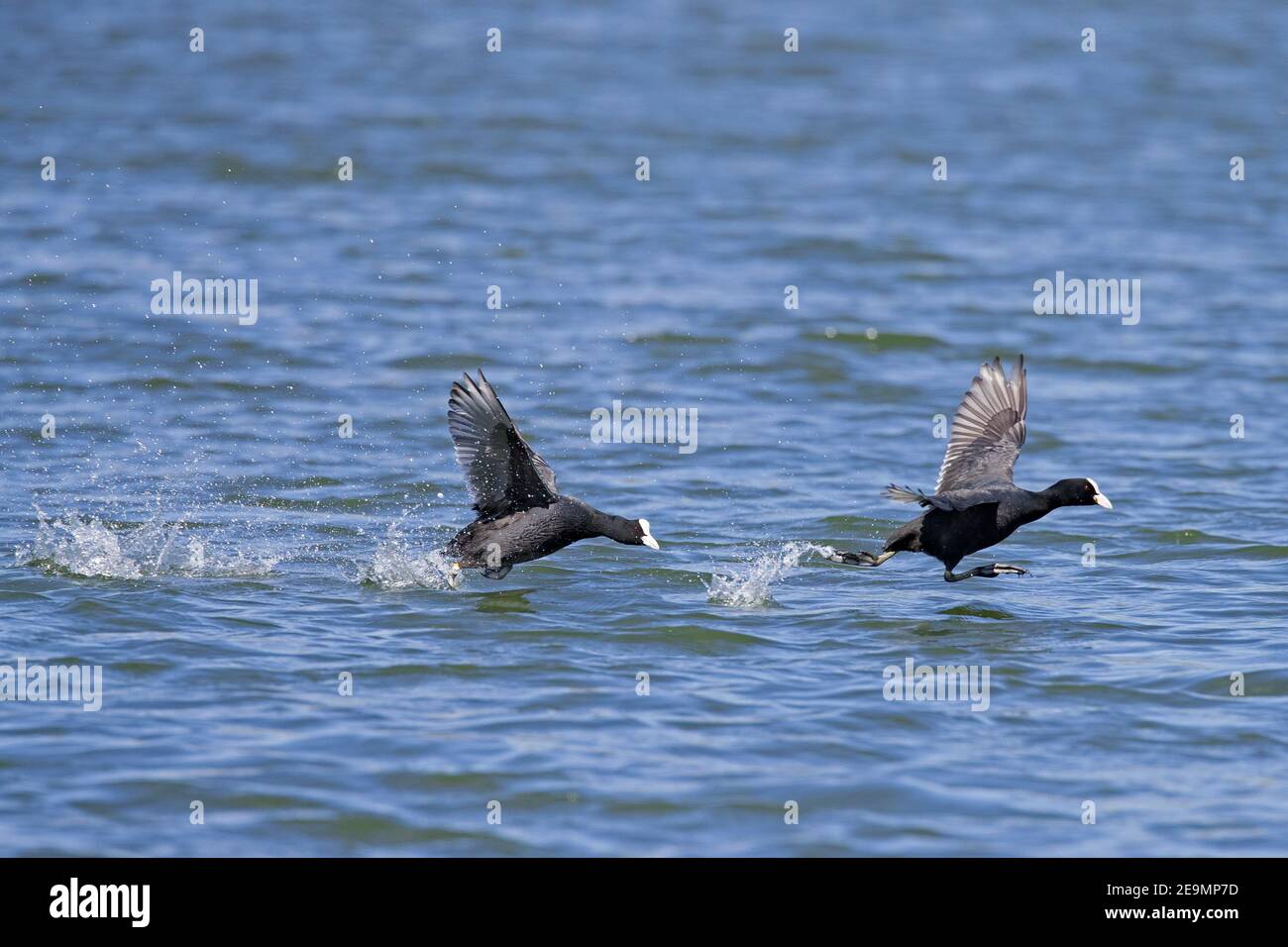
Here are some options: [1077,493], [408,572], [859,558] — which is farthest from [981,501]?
[408,572]

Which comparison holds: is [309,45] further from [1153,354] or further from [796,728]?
[796,728]

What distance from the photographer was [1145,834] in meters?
7.72

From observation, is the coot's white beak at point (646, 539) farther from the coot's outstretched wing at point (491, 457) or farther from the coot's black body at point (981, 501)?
the coot's black body at point (981, 501)

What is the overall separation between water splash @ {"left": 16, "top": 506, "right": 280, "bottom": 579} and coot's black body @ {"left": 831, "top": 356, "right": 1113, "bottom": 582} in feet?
13.2

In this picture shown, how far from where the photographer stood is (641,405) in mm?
16672

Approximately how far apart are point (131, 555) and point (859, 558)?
15.8ft

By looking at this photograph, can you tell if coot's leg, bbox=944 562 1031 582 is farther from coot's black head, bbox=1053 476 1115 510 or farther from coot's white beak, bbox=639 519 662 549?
coot's white beak, bbox=639 519 662 549

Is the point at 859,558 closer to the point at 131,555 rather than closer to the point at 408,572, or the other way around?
the point at 408,572

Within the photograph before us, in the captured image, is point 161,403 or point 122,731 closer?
point 122,731

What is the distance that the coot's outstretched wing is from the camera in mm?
10312

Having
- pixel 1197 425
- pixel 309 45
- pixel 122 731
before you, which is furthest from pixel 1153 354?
pixel 309 45
